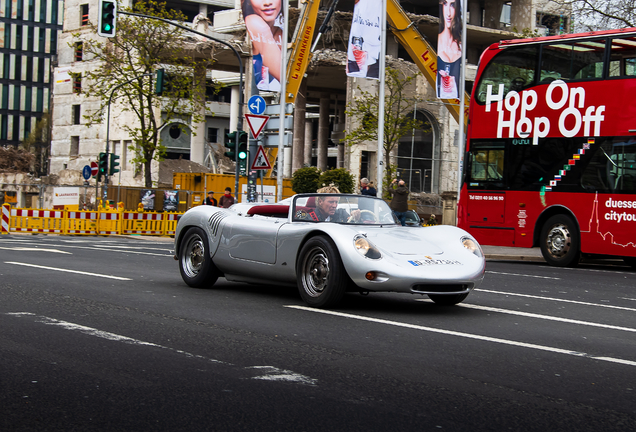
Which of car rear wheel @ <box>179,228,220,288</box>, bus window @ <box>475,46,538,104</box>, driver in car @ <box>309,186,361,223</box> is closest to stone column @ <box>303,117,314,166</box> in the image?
bus window @ <box>475,46,538,104</box>

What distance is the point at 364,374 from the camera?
5328 millimetres

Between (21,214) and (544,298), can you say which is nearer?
(544,298)

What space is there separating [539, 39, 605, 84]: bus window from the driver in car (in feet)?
32.8

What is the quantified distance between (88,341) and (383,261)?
10.1 ft

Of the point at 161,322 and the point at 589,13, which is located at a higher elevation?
the point at 589,13

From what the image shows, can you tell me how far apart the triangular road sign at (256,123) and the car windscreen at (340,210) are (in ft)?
39.7

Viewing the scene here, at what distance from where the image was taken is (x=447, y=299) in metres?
9.13

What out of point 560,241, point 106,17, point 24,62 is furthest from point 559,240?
point 24,62

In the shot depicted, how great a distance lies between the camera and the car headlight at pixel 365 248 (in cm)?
826

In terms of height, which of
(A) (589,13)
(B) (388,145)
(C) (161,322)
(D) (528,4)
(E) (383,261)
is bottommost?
(C) (161,322)

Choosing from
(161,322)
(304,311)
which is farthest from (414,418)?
(304,311)

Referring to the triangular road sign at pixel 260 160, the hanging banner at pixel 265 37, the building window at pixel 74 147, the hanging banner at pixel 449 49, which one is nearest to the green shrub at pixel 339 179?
the hanging banner at pixel 449 49

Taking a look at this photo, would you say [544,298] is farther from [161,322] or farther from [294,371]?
[294,371]

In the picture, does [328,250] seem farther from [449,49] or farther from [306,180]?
[306,180]
